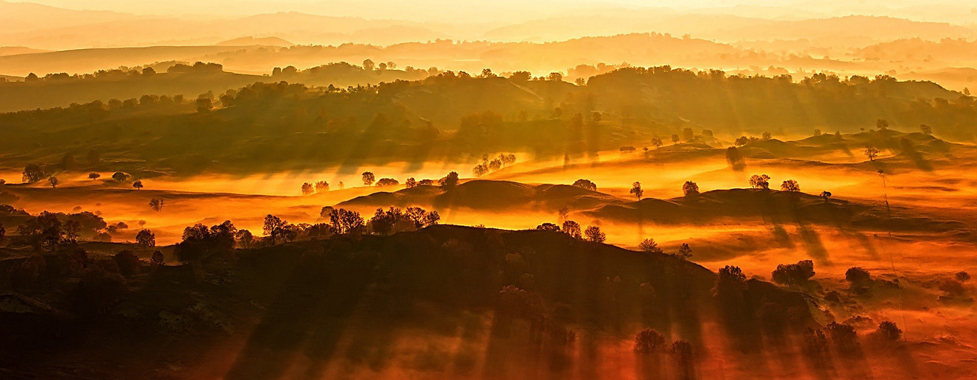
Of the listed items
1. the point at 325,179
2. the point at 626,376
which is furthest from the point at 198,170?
the point at 626,376

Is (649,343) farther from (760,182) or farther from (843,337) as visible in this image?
(760,182)

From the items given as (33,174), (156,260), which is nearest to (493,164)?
(33,174)

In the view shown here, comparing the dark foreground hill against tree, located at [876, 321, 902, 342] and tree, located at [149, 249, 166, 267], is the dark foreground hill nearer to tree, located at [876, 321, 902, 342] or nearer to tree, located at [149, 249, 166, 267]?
tree, located at [149, 249, 166, 267]

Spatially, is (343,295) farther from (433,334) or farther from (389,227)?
(389,227)

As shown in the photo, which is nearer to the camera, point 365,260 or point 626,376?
point 626,376

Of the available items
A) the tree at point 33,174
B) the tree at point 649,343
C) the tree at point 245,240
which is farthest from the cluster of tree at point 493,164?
the tree at point 649,343

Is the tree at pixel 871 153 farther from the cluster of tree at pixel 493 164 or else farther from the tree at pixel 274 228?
the tree at pixel 274 228
